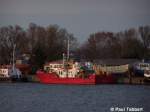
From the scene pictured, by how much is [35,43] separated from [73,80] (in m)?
23.1

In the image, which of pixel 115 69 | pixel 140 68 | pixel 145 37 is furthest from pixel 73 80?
pixel 145 37

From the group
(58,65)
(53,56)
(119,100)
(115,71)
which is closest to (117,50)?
(53,56)

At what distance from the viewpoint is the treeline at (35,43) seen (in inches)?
3088

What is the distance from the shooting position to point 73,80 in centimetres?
6266

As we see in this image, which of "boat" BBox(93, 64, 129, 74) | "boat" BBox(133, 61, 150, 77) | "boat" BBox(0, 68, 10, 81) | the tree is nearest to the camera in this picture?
"boat" BBox(0, 68, 10, 81)

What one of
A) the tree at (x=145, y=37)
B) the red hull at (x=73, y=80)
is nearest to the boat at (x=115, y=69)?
the red hull at (x=73, y=80)

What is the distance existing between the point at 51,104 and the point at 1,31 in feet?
137

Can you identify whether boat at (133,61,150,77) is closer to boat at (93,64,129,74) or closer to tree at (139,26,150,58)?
boat at (93,64,129,74)

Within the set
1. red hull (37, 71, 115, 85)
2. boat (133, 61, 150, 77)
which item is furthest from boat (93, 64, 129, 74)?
red hull (37, 71, 115, 85)

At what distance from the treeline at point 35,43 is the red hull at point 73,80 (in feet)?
40.4

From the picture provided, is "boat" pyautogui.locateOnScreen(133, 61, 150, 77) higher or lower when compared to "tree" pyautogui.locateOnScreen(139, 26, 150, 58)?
lower

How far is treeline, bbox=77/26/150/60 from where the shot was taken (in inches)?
3214

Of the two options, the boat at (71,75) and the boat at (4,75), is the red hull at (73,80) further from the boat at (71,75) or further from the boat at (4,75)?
the boat at (4,75)

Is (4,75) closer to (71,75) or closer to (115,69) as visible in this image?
(71,75)
